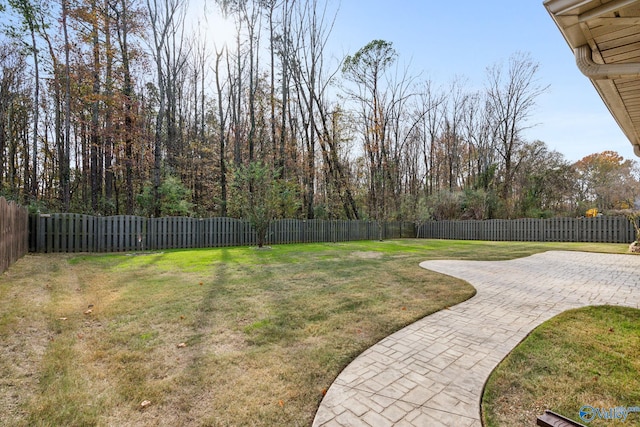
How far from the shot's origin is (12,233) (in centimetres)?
618

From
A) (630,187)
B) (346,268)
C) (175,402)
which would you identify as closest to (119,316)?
(175,402)

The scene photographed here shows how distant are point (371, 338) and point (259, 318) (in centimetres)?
130

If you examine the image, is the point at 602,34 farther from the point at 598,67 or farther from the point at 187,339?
the point at 187,339

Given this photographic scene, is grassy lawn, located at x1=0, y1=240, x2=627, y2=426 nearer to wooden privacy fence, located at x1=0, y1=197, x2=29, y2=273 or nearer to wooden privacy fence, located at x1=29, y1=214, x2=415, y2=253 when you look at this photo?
wooden privacy fence, located at x1=0, y1=197, x2=29, y2=273

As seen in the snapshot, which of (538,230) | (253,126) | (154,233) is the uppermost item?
(253,126)

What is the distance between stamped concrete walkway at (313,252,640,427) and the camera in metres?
1.88

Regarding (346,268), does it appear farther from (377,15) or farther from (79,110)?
(79,110)

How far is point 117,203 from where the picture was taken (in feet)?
56.1

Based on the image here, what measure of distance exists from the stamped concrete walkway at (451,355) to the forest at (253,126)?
8.04 metres

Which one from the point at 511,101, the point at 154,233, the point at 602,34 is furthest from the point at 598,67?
the point at 511,101

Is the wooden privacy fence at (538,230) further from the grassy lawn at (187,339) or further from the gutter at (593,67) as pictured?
the gutter at (593,67)

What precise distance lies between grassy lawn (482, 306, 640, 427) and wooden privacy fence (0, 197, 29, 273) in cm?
740

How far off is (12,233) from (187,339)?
5979 millimetres

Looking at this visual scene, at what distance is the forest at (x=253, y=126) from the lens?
12.4 m
